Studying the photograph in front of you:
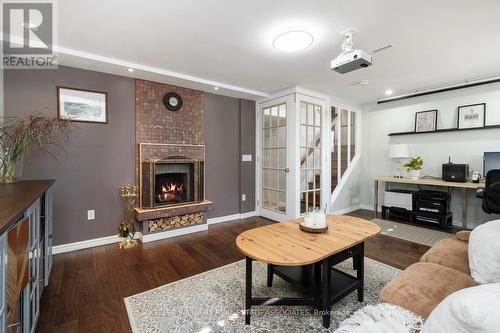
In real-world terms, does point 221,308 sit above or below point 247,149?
below

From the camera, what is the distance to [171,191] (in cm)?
356

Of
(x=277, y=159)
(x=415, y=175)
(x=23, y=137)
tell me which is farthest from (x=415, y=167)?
(x=23, y=137)

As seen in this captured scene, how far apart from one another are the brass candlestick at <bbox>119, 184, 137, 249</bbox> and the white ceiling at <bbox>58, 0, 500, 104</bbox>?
155 centimetres

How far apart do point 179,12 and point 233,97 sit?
2.37 meters

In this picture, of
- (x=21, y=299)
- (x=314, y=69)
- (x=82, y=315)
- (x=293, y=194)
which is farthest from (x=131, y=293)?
(x=314, y=69)

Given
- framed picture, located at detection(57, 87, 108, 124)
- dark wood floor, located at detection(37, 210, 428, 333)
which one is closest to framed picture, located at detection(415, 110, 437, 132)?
dark wood floor, located at detection(37, 210, 428, 333)

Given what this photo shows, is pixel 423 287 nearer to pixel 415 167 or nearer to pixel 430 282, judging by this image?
pixel 430 282

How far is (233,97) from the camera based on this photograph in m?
4.20

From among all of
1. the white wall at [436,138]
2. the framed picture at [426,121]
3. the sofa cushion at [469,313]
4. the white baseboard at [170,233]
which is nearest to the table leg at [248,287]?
the sofa cushion at [469,313]

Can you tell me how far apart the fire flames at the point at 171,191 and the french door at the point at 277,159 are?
5.09 feet

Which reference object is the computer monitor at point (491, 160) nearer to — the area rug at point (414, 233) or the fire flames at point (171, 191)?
the area rug at point (414, 233)

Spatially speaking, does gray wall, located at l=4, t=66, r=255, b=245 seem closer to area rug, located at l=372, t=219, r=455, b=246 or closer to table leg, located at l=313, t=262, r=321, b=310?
table leg, located at l=313, t=262, r=321, b=310

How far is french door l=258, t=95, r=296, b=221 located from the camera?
3891 mm

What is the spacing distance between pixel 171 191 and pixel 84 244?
1.24m
